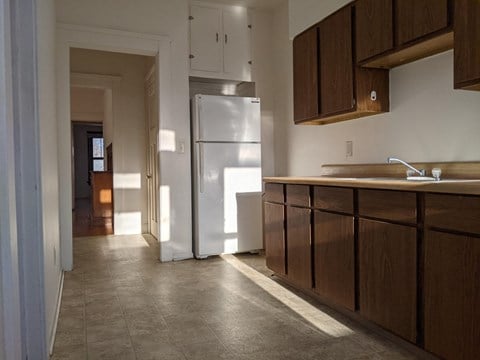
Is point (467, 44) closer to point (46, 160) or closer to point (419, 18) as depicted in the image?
point (419, 18)

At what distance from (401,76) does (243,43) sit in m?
2.09

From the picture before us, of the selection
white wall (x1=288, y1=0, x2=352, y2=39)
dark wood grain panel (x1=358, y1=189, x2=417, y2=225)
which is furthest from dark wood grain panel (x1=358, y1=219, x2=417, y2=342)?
white wall (x1=288, y1=0, x2=352, y2=39)

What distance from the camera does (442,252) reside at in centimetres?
166

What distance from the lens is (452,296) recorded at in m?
1.62

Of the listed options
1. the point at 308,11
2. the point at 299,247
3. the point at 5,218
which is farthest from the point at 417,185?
the point at 308,11

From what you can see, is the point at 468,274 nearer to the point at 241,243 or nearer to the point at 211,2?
the point at 241,243

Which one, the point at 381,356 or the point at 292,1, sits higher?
the point at 292,1

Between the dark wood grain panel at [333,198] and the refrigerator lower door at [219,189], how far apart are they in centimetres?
162

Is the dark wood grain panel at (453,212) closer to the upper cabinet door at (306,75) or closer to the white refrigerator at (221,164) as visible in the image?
the upper cabinet door at (306,75)

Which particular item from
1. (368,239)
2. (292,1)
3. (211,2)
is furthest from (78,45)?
(368,239)

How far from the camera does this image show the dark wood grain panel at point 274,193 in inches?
119

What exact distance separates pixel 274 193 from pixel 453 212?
164cm

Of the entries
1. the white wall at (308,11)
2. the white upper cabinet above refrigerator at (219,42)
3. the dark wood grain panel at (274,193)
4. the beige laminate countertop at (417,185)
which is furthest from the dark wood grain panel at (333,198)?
the white upper cabinet above refrigerator at (219,42)

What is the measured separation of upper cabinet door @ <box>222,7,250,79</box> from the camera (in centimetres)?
425
